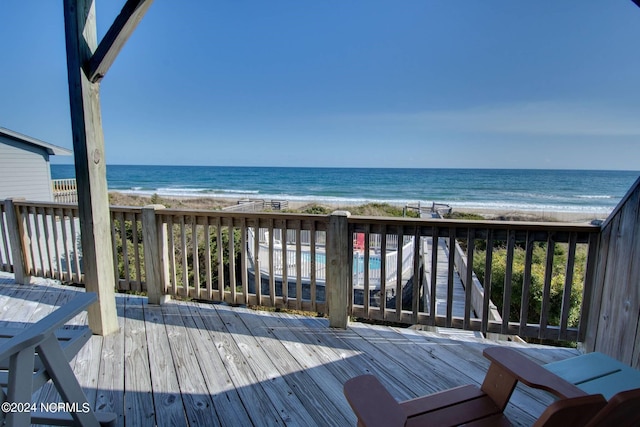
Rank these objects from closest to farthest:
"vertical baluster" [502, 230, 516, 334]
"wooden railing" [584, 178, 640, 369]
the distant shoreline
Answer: "wooden railing" [584, 178, 640, 369]
"vertical baluster" [502, 230, 516, 334]
the distant shoreline

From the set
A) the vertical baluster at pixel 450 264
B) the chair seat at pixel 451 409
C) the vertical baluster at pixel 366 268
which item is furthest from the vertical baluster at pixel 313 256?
the chair seat at pixel 451 409

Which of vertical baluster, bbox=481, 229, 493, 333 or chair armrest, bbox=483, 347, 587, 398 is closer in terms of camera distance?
chair armrest, bbox=483, 347, 587, 398

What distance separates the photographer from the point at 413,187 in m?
27.5

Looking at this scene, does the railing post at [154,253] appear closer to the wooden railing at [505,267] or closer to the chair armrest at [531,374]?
the wooden railing at [505,267]

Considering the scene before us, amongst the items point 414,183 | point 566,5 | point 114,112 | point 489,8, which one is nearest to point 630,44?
point 566,5

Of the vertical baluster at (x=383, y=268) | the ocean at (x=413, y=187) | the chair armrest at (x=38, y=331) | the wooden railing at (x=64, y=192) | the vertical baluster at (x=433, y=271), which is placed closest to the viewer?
the chair armrest at (x=38, y=331)

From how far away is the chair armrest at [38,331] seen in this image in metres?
1.01

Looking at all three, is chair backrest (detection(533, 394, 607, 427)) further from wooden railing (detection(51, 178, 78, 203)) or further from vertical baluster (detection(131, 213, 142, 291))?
wooden railing (detection(51, 178, 78, 203))

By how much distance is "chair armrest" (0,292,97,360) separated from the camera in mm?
1011

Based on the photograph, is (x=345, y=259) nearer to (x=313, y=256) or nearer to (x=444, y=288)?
(x=313, y=256)

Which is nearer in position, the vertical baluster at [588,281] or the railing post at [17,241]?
the vertical baluster at [588,281]

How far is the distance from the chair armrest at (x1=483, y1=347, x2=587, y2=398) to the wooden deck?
2.35 ft

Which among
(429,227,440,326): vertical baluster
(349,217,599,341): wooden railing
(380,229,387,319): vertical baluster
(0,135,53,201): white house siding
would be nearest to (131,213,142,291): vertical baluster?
(349,217,599,341): wooden railing

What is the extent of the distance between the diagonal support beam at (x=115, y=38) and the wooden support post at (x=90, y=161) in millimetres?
64
